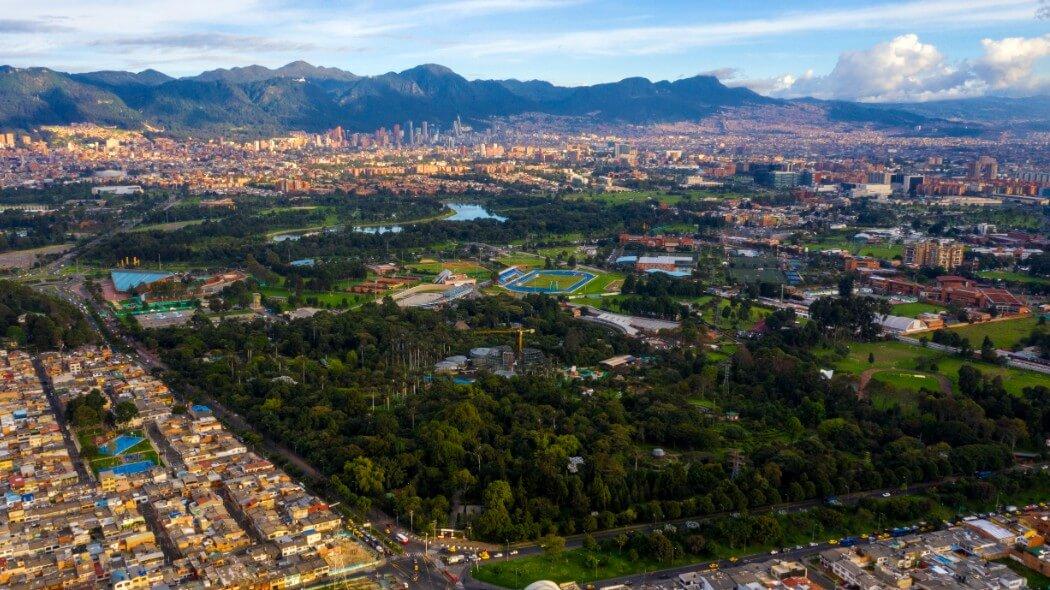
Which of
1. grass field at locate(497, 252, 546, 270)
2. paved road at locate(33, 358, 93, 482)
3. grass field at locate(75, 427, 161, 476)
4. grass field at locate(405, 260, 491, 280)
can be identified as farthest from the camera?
grass field at locate(497, 252, 546, 270)

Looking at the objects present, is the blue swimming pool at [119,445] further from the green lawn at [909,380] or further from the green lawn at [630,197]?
the green lawn at [630,197]

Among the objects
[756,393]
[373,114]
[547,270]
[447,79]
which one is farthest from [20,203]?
[447,79]

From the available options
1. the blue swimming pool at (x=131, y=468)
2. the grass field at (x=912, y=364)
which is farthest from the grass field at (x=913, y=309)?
the blue swimming pool at (x=131, y=468)

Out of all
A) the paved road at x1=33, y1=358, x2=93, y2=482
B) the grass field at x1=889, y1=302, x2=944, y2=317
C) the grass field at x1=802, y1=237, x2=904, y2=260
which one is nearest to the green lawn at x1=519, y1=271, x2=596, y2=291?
the grass field at x1=889, y1=302, x2=944, y2=317

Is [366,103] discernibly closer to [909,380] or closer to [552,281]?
[552,281]

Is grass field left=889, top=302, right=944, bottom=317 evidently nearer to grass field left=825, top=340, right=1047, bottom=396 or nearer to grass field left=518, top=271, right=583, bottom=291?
grass field left=825, top=340, right=1047, bottom=396

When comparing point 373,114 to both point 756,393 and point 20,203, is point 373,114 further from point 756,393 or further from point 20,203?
point 756,393
